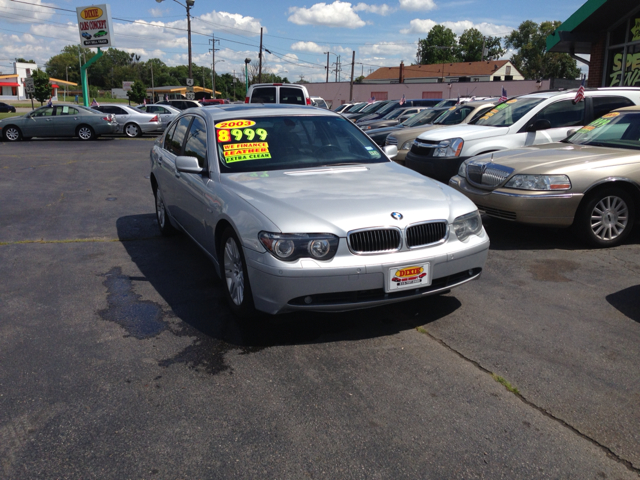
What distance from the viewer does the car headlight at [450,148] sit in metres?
9.34

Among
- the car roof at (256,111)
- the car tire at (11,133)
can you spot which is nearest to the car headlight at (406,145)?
the car roof at (256,111)

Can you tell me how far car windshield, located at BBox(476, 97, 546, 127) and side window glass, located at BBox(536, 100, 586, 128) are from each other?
227 millimetres

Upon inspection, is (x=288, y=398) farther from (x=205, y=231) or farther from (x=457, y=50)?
(x=457, y=50)

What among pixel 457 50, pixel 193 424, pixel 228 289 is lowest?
pixel 193 424

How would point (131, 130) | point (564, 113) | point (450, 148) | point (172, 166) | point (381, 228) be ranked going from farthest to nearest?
point (131, 130) → point (450, 148) → point (564, 113) → point (172, 166) → point (381, 228)

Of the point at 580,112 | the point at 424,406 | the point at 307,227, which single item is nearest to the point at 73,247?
the point at 307,227

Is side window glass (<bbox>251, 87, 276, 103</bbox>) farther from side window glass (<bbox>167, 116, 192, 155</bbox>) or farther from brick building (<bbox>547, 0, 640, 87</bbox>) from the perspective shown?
brick building (<bbox>547, 0, 640, 87</bbox>)

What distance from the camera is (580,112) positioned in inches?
354

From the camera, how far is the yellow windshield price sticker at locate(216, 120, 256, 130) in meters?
5.02

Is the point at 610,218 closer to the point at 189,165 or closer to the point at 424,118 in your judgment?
the point at 189,165

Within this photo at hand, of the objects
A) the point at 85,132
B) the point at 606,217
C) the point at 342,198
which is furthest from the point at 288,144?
the point at 85,132

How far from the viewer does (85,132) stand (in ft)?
74.3

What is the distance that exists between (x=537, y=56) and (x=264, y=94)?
10622cm

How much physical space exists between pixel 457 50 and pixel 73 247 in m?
125
